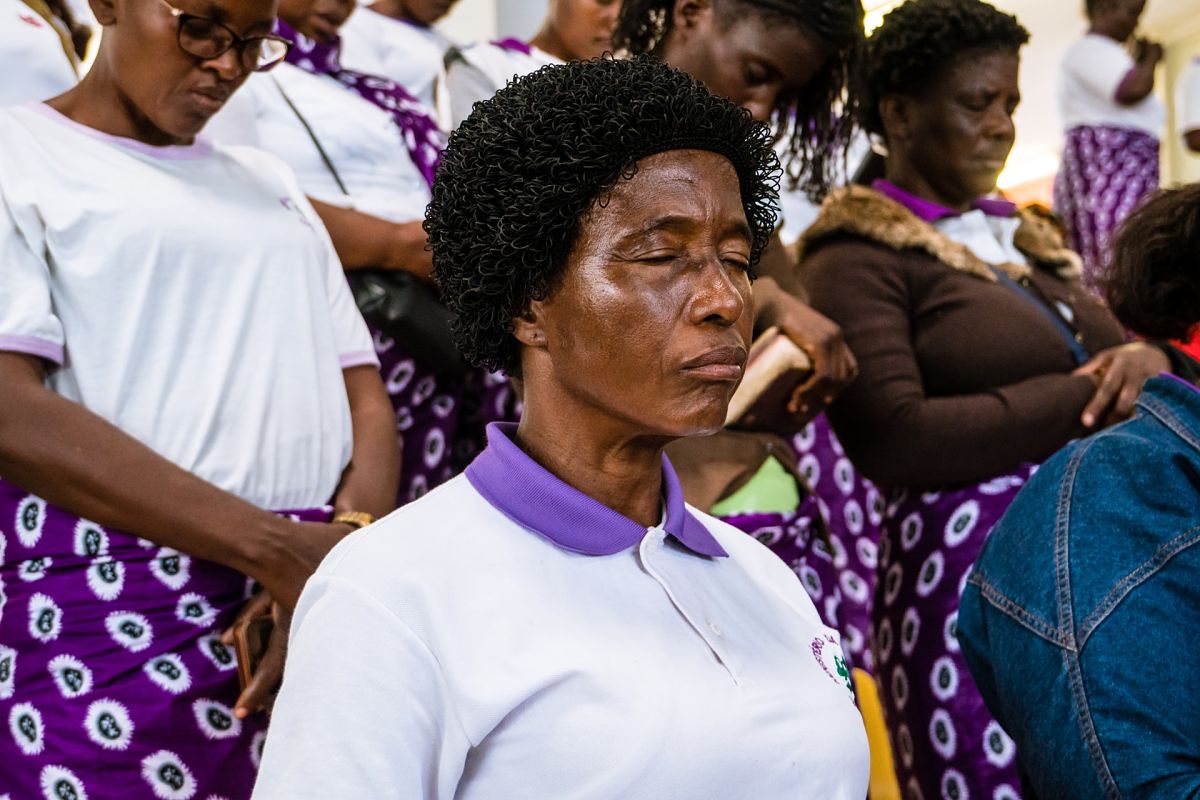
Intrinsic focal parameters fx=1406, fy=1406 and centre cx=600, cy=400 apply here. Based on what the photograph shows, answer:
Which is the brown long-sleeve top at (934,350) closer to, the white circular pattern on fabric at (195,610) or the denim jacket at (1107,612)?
the denim jacket at (1107,612)

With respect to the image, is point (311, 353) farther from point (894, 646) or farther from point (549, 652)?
point (894, 646)

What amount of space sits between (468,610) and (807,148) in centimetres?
168

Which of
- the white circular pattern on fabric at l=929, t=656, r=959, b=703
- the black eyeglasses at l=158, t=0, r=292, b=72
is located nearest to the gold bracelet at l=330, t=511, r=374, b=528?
the black eyeglasses at l=158, t=0, r=292, b=72

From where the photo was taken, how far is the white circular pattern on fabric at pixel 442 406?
7.80ft

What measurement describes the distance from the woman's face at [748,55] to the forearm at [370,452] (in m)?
0.79

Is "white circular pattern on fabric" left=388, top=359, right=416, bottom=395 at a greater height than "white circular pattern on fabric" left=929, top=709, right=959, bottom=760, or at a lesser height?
greater

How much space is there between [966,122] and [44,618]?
1.94 metres

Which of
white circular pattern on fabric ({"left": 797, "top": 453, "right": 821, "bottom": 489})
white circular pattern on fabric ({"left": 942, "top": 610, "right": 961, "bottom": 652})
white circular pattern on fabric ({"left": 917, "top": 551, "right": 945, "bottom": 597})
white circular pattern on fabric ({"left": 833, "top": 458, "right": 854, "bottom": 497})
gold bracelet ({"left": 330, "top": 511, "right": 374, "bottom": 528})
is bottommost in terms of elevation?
white circular pattern on fabric ({"left": 833, "top": 458, "right": 854, "bottom": 497})

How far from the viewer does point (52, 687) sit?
170 cm

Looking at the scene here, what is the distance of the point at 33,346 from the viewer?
1.73 metres

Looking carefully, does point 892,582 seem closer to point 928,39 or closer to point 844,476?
point 844,476

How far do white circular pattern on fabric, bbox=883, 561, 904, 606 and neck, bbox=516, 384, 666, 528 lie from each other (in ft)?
4.20

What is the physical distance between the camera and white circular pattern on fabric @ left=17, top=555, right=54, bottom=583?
1738mm

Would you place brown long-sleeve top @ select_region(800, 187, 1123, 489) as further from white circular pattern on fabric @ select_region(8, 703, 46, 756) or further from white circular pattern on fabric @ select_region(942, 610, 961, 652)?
white circular pattern on fabric @ select_region(8, 703, 46, 756)
